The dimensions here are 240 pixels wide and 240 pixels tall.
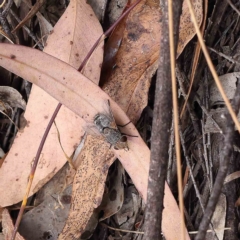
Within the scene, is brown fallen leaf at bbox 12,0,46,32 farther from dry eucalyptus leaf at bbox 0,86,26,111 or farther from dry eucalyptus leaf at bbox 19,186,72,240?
dry eucalyptus leaf at bbox 19,186,72,240

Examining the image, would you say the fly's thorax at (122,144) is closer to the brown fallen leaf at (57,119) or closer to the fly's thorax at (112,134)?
the fly's thorax at (112,134)

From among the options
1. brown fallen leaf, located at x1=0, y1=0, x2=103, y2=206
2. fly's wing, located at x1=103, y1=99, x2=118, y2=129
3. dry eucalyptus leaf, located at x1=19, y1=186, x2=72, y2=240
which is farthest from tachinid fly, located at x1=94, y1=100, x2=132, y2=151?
dry eucalyptus leaf, located at x1=19, y1=186, x2=72, y2=240

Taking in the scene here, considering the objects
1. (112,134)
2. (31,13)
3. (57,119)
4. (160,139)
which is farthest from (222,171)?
(31,13)

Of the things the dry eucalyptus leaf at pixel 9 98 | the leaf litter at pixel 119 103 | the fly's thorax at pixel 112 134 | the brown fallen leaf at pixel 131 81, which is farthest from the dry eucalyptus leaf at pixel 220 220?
the dry eucalyptus leaf at pixel 9 98

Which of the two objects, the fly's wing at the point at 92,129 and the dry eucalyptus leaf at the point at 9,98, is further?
the dry eucalyptus leaf at the point at 9,98

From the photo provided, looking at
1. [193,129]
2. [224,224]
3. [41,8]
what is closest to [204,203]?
[224,224]

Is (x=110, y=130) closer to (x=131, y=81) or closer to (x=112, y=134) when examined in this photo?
(x=112, y=134)
